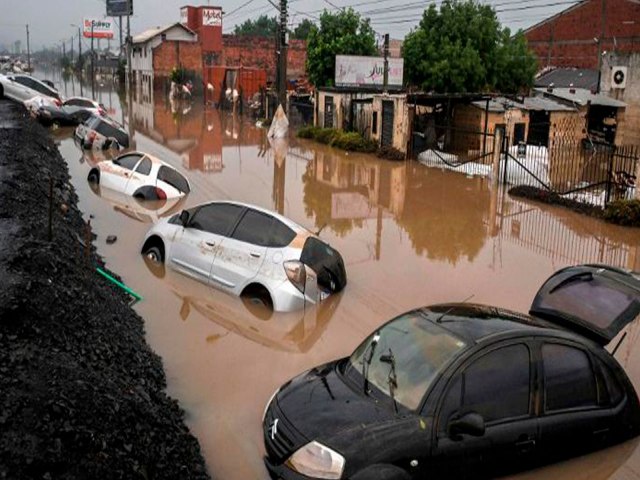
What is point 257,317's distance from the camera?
977 centimetres

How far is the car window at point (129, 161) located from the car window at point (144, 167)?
17 cm

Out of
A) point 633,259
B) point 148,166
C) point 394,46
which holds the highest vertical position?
point 394,46

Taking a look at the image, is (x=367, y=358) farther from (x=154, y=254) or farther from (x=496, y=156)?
(x=496, y=156)

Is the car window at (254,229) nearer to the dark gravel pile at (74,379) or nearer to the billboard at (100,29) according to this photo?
the dark gravel pile at (74,379)

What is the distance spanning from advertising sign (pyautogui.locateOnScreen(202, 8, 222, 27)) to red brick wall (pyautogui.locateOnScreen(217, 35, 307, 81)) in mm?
2165

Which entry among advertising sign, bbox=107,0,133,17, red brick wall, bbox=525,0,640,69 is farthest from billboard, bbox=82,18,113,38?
red brick wall, bbox=525,0,640,69

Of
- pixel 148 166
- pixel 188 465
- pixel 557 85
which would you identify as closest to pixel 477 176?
pixel 148 166

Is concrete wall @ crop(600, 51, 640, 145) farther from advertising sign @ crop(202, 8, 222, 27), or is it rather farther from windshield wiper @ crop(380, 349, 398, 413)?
advertising sign @ crop(202, 8, 222, 27)

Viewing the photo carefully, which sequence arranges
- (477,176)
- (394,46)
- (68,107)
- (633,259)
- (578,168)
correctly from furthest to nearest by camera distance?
(394,46) → (68,107) → (578,168) → (477,176) → (633,259)

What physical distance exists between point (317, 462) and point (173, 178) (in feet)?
46.0

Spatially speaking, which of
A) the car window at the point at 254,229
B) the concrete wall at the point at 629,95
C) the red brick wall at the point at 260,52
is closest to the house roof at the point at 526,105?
the concrete wall at the point at 629,95

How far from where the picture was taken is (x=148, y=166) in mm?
17875

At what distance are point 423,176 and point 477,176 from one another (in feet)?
6.01

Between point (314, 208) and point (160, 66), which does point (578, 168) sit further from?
point (160, 66)
